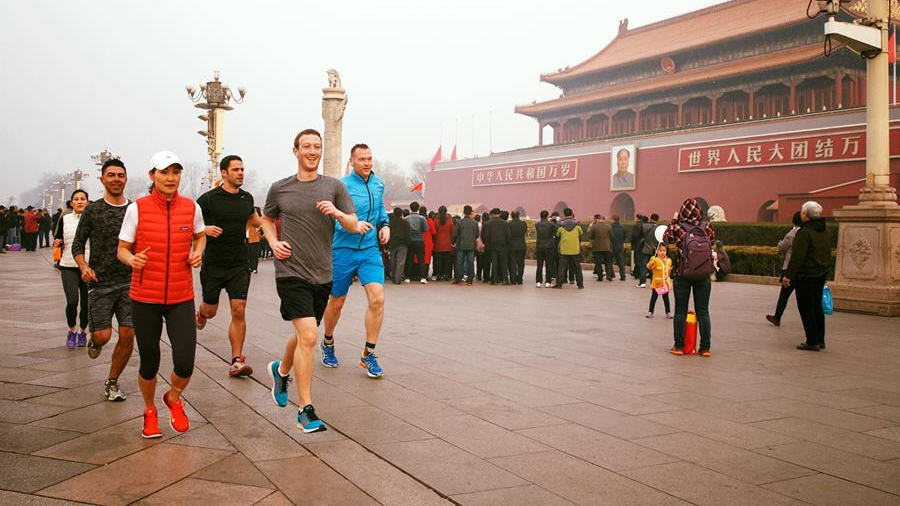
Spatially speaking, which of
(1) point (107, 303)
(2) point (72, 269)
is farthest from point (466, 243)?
(1) point (107, 303)

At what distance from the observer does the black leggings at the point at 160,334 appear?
3.76 meters

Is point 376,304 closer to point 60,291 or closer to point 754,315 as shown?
point 754,315

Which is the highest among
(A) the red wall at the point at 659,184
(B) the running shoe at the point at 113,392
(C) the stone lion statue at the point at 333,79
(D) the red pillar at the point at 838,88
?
(D) the red pillar at the point at 838,88

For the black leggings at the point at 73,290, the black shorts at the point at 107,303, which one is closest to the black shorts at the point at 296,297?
the black shorts at the point at 107,303

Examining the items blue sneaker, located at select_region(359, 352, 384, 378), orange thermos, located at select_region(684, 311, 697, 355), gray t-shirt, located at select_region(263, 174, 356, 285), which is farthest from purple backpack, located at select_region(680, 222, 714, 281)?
gray t-shirt, located at select_region(263, 174, 356, 285)

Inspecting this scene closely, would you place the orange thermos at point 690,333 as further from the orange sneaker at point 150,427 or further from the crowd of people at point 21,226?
the crowd of people at point 21,226

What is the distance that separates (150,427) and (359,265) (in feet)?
6.32

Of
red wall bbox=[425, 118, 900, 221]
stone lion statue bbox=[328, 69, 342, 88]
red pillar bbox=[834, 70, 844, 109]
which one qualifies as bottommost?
red wall bbox=[425, 118, 900, 221]

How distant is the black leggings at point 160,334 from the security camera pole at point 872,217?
327 inches

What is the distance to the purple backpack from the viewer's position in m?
6.31

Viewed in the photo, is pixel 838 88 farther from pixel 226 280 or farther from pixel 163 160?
pixel 163 160

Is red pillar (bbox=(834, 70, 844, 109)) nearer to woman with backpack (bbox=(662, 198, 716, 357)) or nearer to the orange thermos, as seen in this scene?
woman with backpack (bbox=(662, 198, 716, 357))

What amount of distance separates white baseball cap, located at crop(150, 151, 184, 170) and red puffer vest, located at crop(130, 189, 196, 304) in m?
0.14

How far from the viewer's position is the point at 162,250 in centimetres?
379
